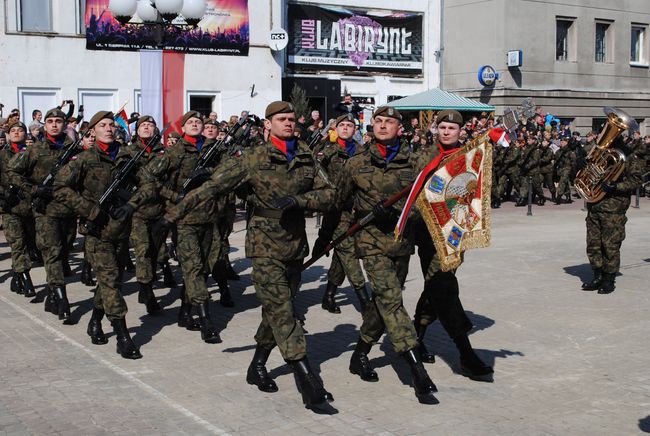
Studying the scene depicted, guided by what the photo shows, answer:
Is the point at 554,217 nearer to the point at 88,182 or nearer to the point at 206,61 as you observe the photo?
the point at 206,61

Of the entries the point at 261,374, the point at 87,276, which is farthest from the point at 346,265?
the point at 87,276

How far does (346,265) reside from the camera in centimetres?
926

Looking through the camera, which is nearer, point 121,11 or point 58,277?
point 58,277

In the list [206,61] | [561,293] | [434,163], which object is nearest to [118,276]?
[434,163]

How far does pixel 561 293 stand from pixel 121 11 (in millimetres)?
8067

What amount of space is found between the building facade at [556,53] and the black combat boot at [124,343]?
85.6 feet

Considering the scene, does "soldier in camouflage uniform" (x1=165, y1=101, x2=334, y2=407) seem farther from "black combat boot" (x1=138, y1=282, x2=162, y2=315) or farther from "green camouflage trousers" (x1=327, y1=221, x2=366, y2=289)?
"black combat boot" (x1=138, y1=282, x2=162, y2=315)

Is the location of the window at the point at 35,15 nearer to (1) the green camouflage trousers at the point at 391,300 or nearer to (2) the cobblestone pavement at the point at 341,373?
(2) the cobblestone pavement at the point at 341,373

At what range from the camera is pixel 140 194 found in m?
8.51

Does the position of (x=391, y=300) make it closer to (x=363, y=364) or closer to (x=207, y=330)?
(x=363, y=364)

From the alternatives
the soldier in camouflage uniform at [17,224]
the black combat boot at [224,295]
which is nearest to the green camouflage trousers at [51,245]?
the soldier in camouflage uniform at [17,224]

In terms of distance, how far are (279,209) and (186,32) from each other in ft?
68.5

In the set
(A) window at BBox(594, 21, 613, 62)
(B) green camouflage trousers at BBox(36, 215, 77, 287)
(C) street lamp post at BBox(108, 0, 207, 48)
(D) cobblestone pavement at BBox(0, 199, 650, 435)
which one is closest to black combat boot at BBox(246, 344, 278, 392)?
(D) cobblestone pavement at BBox(0, 199, 650, 435)

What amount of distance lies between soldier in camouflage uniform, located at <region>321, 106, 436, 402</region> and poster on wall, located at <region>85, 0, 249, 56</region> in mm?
19208
